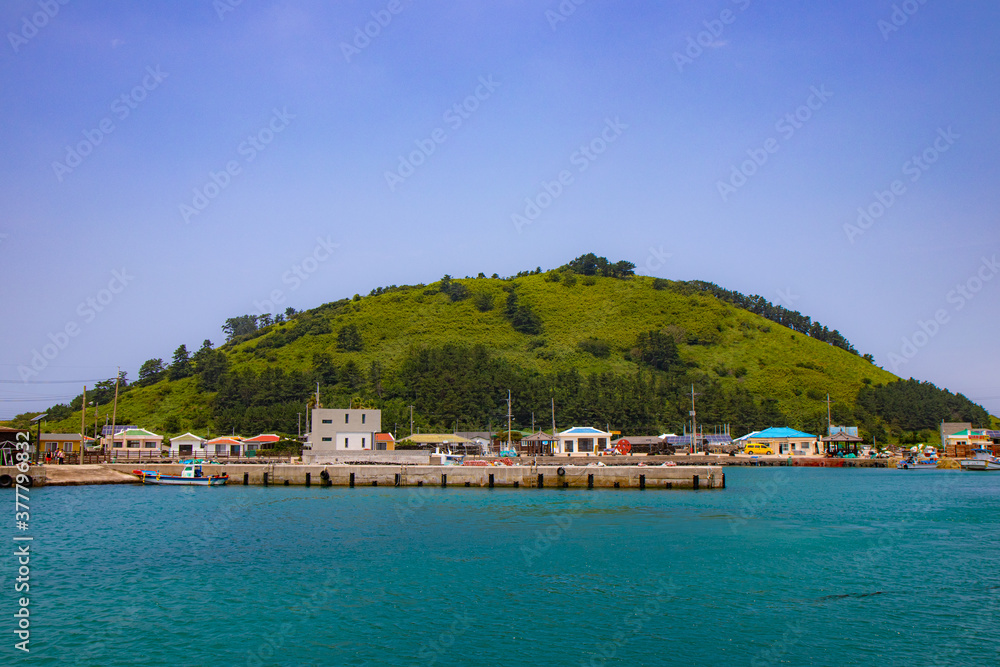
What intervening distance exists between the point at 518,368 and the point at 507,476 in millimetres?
97827

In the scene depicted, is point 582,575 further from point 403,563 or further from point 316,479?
point 316,479

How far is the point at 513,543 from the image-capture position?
3025 centimetres

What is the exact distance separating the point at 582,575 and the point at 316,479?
115 ft

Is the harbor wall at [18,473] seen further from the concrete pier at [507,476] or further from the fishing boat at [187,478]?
the concrete pier at [507,476]

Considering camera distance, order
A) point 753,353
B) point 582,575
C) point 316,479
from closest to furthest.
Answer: point 582,575 → point 316,479 → point 753,353

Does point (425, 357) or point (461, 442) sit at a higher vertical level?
point (425, 357)

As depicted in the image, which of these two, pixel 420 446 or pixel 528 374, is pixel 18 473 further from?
pixel 528 374

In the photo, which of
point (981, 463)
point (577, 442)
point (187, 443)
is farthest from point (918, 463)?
point (187, 443)

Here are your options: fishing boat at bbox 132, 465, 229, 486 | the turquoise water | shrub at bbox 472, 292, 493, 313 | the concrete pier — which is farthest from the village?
shrub at bbox 472, 292, 493, 313

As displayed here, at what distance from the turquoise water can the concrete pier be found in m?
10.5

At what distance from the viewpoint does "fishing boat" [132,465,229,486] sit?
56781mm

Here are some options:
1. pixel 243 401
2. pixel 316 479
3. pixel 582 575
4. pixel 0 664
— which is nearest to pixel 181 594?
pixel 0 664

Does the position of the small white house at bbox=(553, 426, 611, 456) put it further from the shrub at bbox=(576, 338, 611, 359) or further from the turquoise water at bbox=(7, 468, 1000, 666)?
the shrub at bbox=(576, 338, 611, 359)

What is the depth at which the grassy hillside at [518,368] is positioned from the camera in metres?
131
